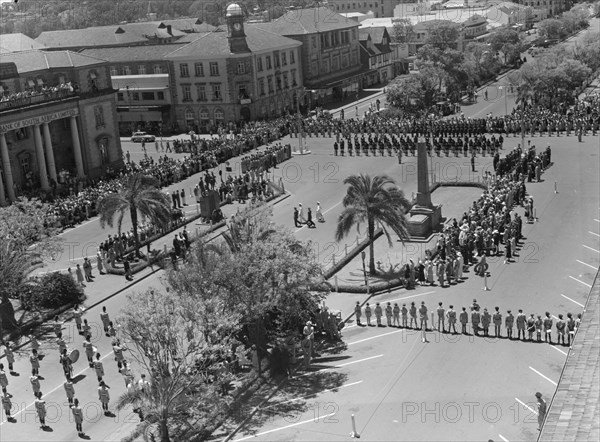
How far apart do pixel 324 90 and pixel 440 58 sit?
1331cm

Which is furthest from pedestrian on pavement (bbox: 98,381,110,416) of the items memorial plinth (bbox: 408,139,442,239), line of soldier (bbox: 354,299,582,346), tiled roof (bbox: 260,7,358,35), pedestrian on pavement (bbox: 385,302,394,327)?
tiled roof (bbox: 260,7,358,35)

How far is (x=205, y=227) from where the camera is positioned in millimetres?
47750

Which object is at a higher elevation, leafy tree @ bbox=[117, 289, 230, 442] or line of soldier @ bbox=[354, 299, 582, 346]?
leafy tree @ bbox=[117, 289, 230, 442]

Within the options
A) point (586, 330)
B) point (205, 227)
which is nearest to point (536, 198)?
point (205, 227)

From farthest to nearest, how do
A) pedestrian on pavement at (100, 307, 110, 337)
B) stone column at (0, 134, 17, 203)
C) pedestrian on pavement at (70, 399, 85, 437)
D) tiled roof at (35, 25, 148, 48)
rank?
tiled roof at (35, 25, 148, 48), stone column at (0, 134, 17, 203), pedestrian on pavement at (100, 307, 110, 337), pedestrian on pavement at (70, 399, 85, 437)

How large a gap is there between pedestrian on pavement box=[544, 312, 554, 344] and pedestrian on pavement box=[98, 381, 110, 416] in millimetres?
14276

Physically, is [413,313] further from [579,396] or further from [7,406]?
[7,406]

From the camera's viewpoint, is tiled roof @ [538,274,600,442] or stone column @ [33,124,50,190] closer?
tiled roof @ [538,274,600,442]

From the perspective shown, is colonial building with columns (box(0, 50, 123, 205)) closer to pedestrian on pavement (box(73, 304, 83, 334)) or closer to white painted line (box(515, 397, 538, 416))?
pedestrian on pavement (box(73, 304, 83, 334))

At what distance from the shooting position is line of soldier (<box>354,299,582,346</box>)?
94.7 ft

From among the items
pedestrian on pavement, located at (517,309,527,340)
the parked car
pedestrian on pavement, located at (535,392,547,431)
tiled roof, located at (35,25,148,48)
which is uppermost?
tiled roof, located at (35,25,148,48)

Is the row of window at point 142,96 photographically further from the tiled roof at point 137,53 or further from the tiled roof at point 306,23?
the tiled roof at point 306,23

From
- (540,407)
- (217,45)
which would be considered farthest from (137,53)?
(540,407)

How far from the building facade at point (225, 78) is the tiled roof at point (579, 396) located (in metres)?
63.0
